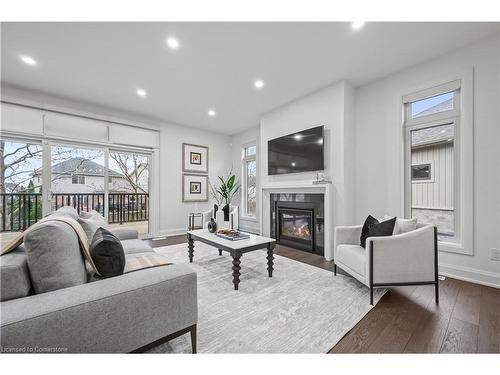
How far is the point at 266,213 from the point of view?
14.1 feet

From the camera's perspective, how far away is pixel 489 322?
1590 millimetres

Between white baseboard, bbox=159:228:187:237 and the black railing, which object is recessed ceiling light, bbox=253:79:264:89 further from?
white baseboard, bbox=159:228:187:237

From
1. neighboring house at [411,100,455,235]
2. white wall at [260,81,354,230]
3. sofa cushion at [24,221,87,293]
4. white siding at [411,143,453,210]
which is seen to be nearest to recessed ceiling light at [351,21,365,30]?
white wall at [260,81,354,230]

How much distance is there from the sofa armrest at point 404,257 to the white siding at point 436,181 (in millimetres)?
1132

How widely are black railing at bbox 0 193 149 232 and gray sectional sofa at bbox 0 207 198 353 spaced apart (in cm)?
355

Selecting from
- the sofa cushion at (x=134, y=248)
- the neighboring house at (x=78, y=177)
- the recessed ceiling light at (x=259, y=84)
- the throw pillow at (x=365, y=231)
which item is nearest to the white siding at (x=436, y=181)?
the throw pillow at (x=365, y=231)

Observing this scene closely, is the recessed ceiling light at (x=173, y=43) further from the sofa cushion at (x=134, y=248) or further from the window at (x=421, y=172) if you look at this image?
the window at (x=421, y=172)

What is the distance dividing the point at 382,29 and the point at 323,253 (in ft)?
9.59

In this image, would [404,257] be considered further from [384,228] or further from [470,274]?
[470,274]

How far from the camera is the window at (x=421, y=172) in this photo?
277 centimetres

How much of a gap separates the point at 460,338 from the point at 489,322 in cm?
43
